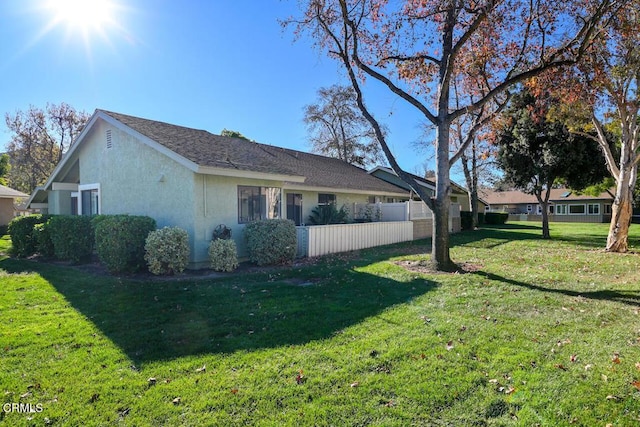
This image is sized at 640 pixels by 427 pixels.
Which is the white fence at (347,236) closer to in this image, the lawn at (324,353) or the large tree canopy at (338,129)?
the lawn at (324,353)

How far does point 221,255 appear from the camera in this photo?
10.0 meters

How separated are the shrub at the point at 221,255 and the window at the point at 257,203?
174cm

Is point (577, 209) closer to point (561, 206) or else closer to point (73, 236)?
point (561, 206)

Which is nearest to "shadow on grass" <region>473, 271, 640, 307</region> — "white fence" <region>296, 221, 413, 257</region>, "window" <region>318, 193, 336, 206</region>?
"white fence" <region>296, 221, 413, 257</region>

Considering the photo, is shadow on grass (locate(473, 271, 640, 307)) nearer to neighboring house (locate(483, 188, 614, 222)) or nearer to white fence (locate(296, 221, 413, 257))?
white fence (locate(296, 221, 413, 257))

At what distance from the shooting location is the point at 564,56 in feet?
32.3

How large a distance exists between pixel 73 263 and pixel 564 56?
16238mm

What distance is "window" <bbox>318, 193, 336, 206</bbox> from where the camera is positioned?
57.0 feet

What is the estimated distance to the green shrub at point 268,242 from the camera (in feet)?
35.5

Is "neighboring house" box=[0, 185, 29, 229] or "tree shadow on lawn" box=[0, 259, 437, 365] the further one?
"neighboring house" box=[0, 185, 29, 229]

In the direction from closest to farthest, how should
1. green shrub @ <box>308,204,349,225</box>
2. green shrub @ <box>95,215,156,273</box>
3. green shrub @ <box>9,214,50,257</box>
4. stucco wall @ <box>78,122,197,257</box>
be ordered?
green shrub @ <box>95,215,156,273</box>
stucco wall @ <box>78,122,197,257</box>
green shrub @ <box>9,214,50,257</box>
green shrub @ <box>308,204,349,225</box>

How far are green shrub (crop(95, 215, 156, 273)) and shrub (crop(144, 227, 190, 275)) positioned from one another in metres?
0.45

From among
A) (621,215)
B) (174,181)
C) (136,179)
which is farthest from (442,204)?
(136,179)

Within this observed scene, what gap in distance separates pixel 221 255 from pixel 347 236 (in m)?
5.77
